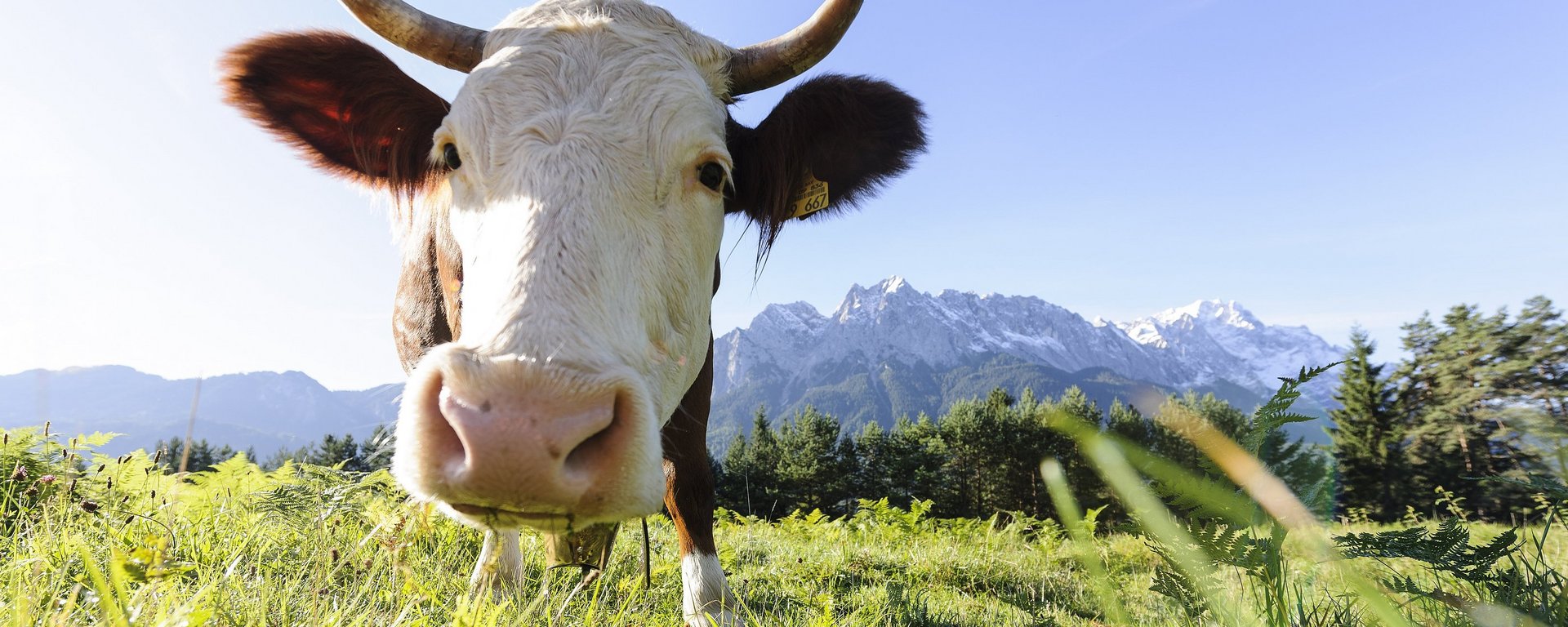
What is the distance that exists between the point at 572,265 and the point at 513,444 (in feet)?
1.93

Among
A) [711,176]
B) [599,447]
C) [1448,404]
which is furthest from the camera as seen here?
[1448,404]

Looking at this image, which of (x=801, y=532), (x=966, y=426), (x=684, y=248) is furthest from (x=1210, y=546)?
(x=966, y=426)

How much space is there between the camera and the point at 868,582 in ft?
15.7

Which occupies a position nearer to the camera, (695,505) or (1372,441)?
(695,505)

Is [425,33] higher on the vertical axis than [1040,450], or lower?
higher

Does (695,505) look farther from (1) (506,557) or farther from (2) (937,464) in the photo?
(2) (937,464)

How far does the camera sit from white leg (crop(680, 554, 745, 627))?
366 centimetres

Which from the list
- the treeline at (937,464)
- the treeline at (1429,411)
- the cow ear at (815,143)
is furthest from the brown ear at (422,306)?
the treeline at (937,464)

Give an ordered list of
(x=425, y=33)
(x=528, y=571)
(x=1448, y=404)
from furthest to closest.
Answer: (x=1448, y=404) → (x=528, y=571) → (x=425, y=33)

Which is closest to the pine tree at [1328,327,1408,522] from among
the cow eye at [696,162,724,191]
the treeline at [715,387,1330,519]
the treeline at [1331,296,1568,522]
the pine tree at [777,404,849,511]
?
the treeline at [1331,296,1568,522]

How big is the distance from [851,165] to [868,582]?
2929 millimetres

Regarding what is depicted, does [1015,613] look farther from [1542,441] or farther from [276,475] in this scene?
[276,475]

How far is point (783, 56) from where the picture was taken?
11.3 ft

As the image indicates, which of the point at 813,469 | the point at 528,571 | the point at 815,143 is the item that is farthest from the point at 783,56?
the point at 813,469
